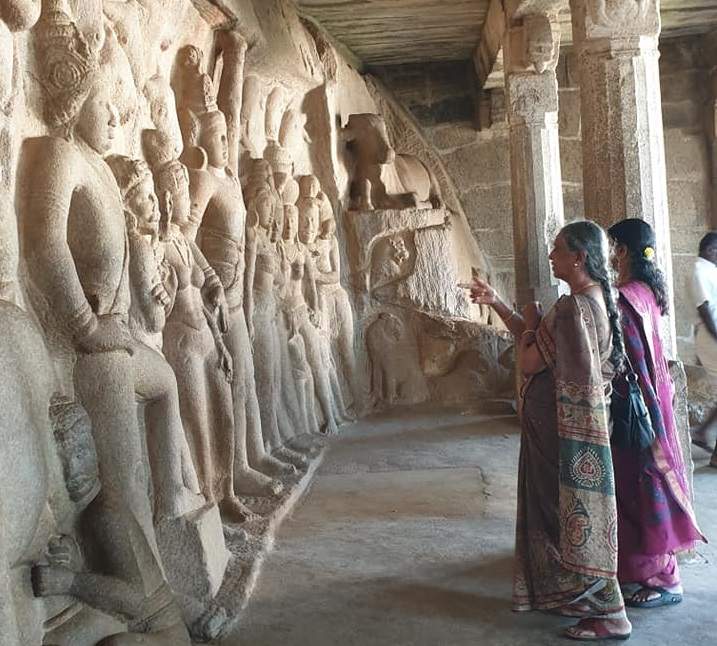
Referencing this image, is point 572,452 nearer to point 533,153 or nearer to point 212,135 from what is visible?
point 212,135

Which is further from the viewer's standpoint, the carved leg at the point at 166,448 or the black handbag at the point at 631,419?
the carved leg at the point at 166,448

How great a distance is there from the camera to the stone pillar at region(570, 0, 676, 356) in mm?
4348

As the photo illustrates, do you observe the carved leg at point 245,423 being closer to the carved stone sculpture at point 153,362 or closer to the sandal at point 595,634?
the carved stone sculpture at point 153,362

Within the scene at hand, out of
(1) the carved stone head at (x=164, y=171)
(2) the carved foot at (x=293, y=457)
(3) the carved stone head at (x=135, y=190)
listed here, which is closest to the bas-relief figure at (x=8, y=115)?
(3) the carved stone head at (x=135, y=190)

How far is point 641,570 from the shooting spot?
11.3 feet

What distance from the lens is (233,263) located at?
530 cm

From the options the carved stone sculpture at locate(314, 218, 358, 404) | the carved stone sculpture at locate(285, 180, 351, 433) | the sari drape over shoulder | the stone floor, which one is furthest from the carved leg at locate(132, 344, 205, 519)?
the carved stone sculpture at locate(314, 218, 358, 404)

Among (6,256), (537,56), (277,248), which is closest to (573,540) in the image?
(6,256)

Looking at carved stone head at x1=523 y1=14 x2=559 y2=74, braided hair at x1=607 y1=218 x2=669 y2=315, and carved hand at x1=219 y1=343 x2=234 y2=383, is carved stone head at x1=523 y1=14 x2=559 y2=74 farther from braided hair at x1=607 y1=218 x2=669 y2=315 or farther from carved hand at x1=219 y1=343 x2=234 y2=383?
carved hand at x1=219 y1=343 x2=234 y2=383

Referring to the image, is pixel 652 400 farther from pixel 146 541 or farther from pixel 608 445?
pixel 146 541

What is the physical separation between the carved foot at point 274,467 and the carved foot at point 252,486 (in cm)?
36

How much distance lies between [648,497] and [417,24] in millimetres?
6608

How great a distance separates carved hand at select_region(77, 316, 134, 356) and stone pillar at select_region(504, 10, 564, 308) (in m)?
4.57

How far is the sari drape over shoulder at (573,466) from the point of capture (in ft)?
10.1
